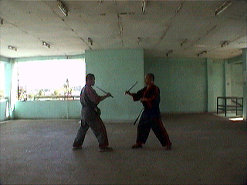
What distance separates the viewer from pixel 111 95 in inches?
203

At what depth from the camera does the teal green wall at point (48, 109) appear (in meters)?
10.2

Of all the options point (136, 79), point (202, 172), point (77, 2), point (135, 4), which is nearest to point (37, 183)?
point (202, 172)

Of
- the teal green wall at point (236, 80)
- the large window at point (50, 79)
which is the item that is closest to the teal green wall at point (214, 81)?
the teal green wall at point (236, 80)

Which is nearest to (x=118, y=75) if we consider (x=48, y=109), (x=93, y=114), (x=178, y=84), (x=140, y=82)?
(x=140, y=82)

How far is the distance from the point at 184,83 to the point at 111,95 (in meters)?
7.36

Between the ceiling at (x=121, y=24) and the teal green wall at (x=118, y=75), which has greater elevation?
the ceiling at (x=121, y=24)

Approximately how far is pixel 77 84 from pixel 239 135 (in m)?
6.85

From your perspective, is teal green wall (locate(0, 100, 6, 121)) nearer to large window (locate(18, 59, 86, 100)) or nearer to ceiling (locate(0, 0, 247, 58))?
large window (locate(18, 59, 86, 100))

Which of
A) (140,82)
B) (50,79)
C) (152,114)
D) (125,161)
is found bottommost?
(125,161)

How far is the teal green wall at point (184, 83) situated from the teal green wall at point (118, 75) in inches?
121

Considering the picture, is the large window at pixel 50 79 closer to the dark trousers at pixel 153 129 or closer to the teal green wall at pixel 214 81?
the dark trousers at pixel 153 129

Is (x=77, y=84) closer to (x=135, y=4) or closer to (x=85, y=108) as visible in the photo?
(x=85, y=108)

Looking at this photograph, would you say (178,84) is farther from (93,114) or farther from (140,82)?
(93,114)

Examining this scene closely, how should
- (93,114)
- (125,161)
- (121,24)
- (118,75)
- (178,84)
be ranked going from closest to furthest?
(125,161)
(93,114)
(121,24)
(118,75)
(178,84)
